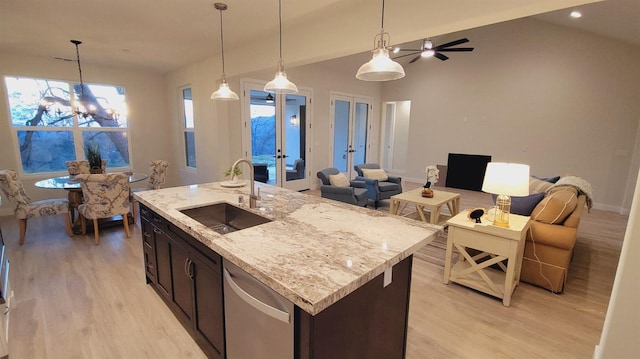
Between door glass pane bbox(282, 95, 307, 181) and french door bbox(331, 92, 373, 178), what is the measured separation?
3.29ft

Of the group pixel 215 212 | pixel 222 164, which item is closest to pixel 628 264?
pixel 215 212

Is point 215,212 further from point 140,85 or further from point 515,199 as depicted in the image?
point 140,85

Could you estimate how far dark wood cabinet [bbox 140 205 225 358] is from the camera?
1640 mm

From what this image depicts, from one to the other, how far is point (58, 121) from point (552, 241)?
766 cm

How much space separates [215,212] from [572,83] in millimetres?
7019

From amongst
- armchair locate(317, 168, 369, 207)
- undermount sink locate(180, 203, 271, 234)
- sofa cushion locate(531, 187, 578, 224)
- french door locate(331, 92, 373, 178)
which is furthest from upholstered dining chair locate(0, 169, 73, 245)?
sofa cushion locate(531, 187, 578, 224)

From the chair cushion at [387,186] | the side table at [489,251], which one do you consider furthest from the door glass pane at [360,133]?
the side table at [489,251]

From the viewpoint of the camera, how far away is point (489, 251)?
2.52 m

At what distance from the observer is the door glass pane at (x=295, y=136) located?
20.9ft

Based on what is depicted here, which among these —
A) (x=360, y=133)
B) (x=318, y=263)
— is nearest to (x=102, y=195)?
(x=318, y=263)

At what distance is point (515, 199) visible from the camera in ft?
10.2

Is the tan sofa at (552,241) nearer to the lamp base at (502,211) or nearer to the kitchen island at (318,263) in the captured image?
the lamp base at (502,211)

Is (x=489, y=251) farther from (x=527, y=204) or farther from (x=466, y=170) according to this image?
(x=466, y=170)

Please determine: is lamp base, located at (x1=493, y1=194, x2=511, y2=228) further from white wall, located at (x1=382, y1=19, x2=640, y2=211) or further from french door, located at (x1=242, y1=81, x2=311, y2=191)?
white wall, located at (x1=382, y1=19, x2=640, y2=211)
